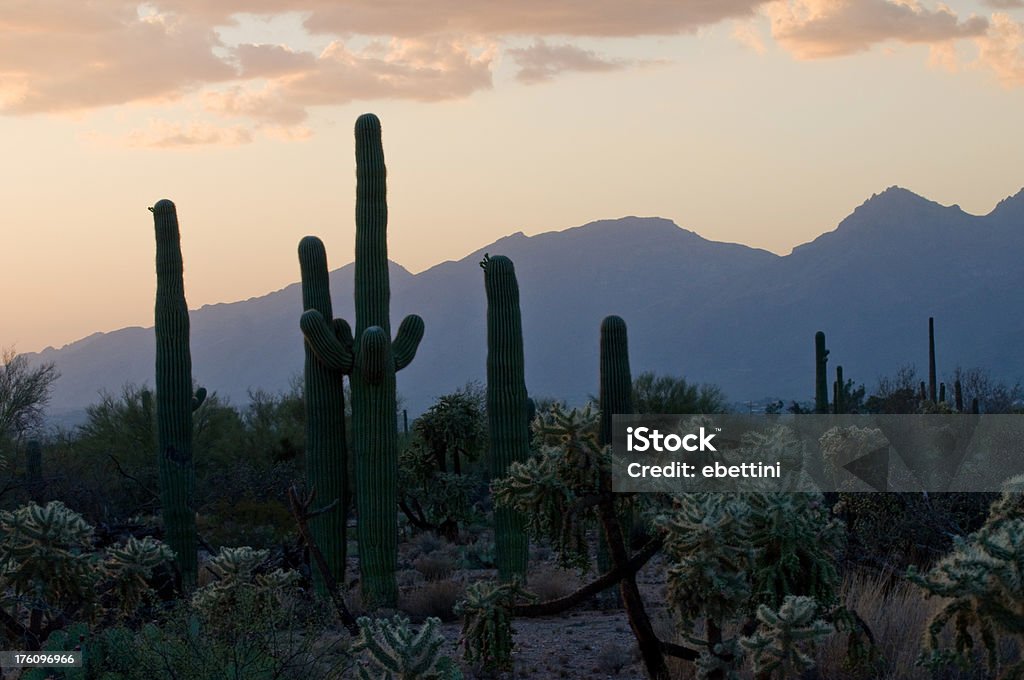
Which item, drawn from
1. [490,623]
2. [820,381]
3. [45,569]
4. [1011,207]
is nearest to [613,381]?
[490,623]

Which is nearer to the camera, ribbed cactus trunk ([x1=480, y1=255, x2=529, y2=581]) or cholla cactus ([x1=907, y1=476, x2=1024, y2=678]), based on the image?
cholla cactus ([x1=907, y1=476, x2=1024, y2=678])

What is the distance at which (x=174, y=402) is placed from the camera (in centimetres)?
1511

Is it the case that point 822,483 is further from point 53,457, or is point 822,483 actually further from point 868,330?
point 868,330

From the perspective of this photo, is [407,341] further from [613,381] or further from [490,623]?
[490,623]

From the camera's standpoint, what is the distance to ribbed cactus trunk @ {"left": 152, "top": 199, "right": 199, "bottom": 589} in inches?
579

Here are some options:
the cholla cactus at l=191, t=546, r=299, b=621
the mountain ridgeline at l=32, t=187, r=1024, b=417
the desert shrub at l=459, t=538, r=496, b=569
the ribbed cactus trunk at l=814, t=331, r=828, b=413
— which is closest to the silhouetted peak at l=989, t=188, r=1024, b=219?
the mountain ridgeline at l=32, t=187, r=1024, b=417

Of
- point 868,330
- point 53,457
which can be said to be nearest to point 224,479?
point 53,457

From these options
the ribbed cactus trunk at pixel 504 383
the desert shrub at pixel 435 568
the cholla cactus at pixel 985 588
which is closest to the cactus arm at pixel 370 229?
the ribbed cactus trunk at pixel 504 383

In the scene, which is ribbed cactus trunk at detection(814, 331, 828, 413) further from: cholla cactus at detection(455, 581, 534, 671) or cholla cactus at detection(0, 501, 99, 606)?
cholla cactus at detection(0, 501, 99, 606)

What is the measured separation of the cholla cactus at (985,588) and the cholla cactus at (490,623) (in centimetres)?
312

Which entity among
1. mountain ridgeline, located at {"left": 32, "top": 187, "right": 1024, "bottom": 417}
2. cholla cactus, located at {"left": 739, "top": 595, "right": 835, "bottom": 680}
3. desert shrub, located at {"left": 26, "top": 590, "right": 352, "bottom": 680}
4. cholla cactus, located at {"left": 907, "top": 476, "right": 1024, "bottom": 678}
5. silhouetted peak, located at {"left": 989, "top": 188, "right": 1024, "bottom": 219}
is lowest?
desert shrub, located at {"left": 26, "top": 590, "right": 352, "bottom": 680}

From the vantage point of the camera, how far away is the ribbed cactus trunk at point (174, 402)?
14.7 m

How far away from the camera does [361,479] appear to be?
530 inches

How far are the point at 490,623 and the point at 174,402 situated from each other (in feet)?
26.7
